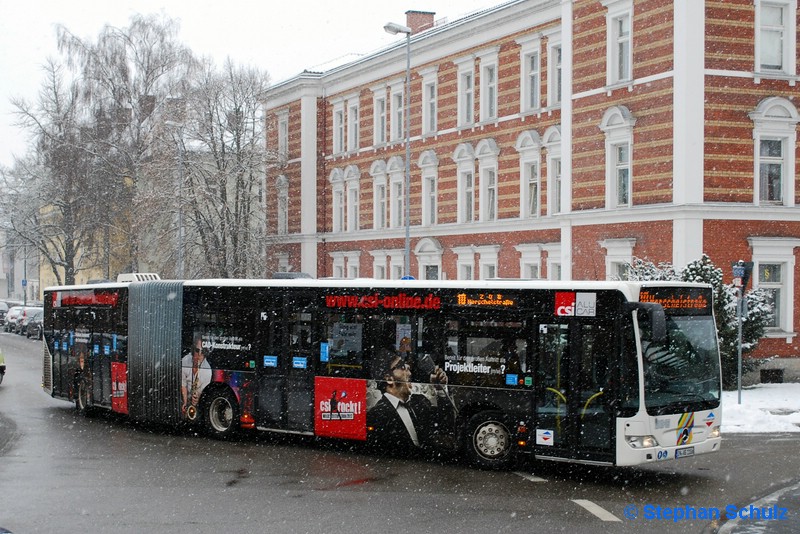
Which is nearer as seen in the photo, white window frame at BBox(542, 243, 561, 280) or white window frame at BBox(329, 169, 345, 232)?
white window frame at BBox(542, 243, 561, 280)

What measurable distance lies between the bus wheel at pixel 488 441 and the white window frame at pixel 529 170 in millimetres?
21263

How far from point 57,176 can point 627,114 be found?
103ft

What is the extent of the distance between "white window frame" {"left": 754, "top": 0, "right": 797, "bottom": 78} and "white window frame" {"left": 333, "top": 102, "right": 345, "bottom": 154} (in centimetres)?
2314

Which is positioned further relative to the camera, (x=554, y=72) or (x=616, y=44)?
(x=554, y=72)

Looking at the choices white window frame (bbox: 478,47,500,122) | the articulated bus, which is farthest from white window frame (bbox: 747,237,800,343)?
the articulated bus

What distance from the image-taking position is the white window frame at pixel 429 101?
41.1 m

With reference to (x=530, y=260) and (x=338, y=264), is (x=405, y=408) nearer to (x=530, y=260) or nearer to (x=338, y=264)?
(x=530, y=260)

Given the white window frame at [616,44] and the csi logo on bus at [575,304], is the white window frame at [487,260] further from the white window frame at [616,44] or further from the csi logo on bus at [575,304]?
the csi logo on bus at [575,304]

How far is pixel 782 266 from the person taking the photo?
94.6ft

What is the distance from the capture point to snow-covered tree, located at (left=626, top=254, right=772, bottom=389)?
24.3m

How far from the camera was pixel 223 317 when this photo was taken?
17781 millimetres

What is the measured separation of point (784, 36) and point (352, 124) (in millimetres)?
22463

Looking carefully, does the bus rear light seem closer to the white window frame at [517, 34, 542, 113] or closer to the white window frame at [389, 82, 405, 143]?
the white window frame at [517, 34, 542, 113]

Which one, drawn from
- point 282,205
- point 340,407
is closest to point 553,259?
point 340,407
